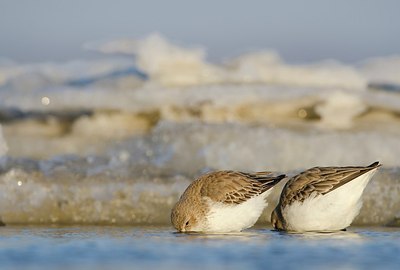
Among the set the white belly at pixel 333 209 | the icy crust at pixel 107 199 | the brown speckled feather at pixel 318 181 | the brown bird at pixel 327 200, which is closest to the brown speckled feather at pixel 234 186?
the brown speckled feather at pixel 318 181

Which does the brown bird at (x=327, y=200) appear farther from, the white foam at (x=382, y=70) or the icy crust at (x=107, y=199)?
the white foam at (x=382, y=70)

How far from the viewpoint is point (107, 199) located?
11680 millimetres

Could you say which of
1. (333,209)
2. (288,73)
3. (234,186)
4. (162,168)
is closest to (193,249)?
(234,186)

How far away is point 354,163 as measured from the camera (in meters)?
13.4

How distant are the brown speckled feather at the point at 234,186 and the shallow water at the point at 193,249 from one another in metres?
0.37

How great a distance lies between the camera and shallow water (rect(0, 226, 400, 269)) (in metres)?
7.89

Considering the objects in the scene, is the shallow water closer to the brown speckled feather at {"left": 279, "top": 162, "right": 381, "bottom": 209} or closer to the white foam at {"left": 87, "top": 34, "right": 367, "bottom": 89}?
the brown speckled feather at {"left": 279, "top": 162, "right": 381, "bottom": 209}

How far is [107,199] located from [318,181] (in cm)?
254

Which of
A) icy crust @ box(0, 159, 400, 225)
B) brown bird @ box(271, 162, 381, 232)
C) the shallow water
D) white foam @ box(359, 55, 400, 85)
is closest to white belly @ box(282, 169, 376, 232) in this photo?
brown bird @ box(271, 162, 381, 232)

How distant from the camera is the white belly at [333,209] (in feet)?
33.2

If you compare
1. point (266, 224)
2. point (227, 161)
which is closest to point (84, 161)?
point (227, 161)

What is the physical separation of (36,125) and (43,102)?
0.38 meters

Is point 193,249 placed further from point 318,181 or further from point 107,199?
→ point 107,199

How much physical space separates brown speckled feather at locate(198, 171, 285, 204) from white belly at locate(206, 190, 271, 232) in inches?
2.5
